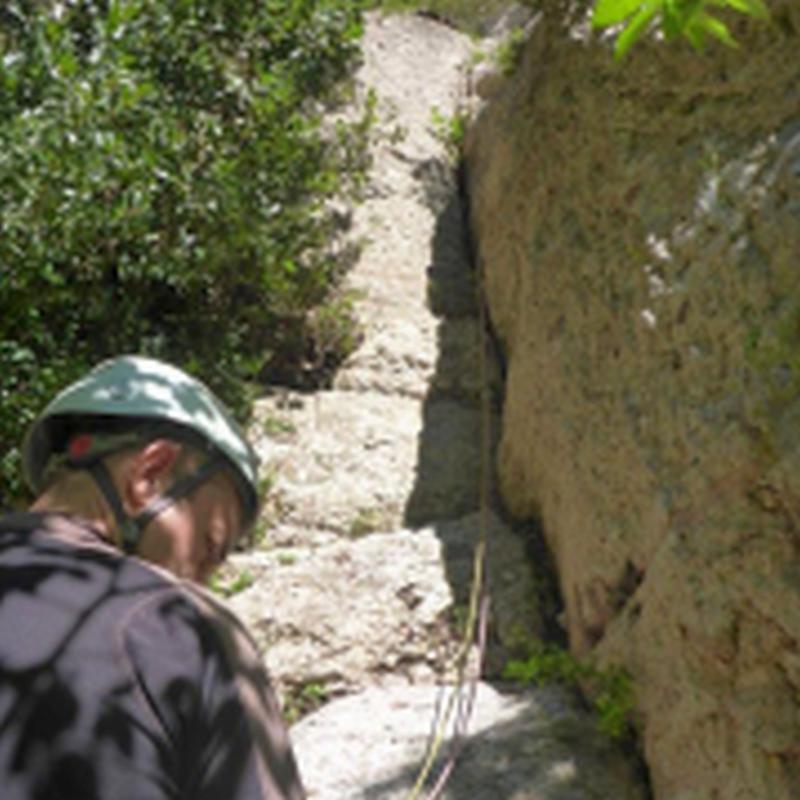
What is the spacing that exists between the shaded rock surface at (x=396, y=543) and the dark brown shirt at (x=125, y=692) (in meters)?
2.15

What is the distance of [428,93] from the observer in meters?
9.24

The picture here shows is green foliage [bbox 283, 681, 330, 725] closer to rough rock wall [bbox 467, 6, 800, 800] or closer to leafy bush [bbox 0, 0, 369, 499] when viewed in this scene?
rough rock wall [bbox 467, 6, 800, 800]

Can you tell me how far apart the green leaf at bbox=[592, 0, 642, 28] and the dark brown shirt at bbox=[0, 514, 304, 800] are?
3.26ft

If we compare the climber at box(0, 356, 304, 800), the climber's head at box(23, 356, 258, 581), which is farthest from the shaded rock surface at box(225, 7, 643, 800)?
the climber at box(0, 356, 304, 800)

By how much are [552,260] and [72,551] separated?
11.5ft

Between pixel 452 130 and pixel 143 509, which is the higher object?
pixel 143 509

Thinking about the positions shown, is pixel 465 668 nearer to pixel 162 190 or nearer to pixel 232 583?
pixel 232 583

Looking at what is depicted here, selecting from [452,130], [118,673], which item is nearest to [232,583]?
[118,673]

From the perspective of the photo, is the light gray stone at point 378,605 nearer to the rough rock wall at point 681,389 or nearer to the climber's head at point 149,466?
the rough rock wall at point 681,389

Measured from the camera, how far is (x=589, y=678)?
12.5ft

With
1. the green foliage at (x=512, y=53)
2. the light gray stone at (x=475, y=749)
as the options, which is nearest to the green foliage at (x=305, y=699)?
the light gray stone at (x=475, y=749)

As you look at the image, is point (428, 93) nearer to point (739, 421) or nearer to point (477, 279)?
point (477, 279)

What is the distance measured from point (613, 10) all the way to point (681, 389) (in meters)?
1.94

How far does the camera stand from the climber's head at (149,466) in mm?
1897
